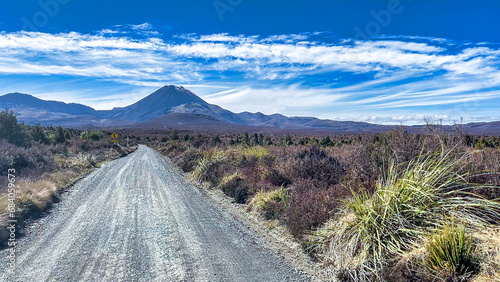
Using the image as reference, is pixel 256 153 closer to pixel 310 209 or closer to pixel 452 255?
pixel 310 209

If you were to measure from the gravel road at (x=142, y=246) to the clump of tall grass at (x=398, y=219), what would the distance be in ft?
2.90

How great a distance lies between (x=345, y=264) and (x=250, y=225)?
3.26m

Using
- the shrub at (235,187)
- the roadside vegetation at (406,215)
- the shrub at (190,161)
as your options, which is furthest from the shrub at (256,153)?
the roadside vegetation at (406,215)

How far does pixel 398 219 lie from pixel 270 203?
12.8ft

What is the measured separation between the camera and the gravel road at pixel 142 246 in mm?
4598

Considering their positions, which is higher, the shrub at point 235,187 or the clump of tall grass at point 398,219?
the clump of tall grass at point 398,219

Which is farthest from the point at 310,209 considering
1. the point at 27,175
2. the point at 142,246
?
the point at 27,175

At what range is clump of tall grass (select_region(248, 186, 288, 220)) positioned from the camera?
767 cm

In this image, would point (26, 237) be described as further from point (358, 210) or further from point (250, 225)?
point (358, 210)

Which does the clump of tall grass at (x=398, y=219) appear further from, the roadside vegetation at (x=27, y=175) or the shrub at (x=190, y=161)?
the shrub at (x=190, y=161)

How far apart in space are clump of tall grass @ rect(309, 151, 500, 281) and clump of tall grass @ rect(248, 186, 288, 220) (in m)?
2.38

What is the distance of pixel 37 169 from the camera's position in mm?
14297

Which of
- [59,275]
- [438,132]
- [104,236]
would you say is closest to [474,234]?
[438,132]

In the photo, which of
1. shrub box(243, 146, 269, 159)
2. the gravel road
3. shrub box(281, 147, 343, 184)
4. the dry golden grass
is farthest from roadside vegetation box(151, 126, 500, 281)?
shrub box(243, 146, 269, 159)
